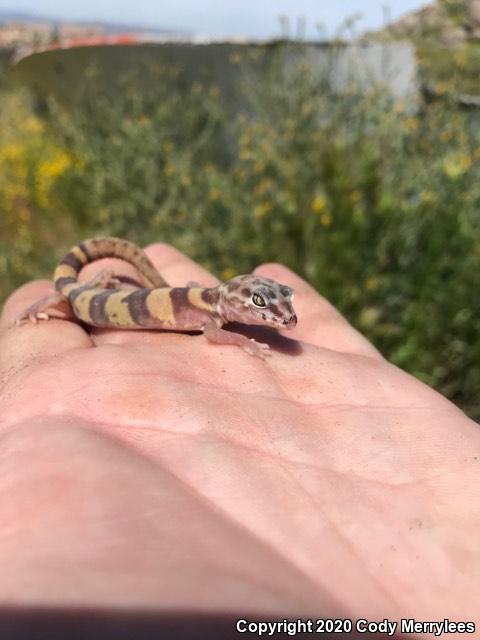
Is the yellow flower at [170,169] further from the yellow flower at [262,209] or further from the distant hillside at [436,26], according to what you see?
the distant hillside at [436,26]

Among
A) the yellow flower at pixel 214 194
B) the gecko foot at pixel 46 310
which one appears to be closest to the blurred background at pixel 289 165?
Answer: the yellow flower at pixel 214 194

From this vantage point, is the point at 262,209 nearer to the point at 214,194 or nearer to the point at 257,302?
the point at 214,194

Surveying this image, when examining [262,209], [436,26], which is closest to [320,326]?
[262,209]

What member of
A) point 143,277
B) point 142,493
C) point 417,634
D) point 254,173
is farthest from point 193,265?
point 417,634

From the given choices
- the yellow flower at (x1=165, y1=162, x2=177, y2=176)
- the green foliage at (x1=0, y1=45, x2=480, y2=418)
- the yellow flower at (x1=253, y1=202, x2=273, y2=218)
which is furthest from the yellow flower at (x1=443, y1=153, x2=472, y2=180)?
the yellow flower at (x1=165, y1=162, x2=177, y2=176)

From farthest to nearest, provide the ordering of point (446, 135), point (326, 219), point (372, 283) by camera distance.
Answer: point (446, 135)
point (326, 219)
point (372, 283)
